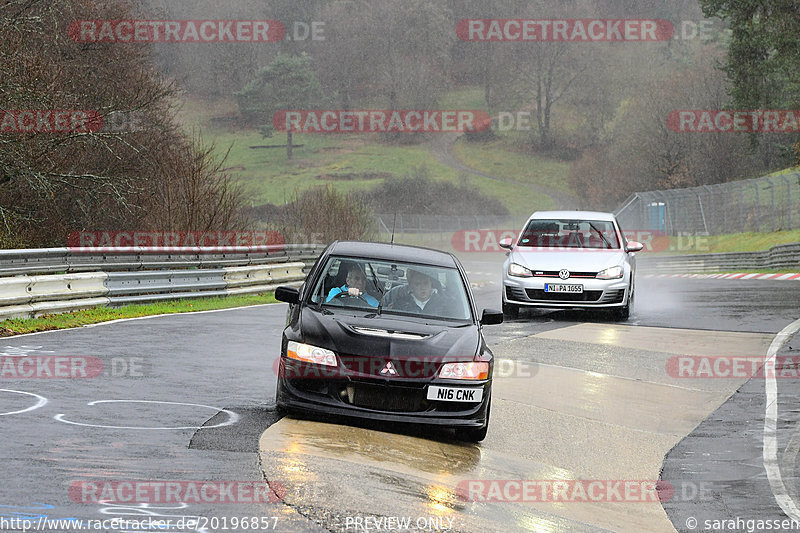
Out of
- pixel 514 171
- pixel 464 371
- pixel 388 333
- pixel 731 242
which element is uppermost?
pixel 514 171

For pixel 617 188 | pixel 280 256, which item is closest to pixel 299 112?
pixel 617 188

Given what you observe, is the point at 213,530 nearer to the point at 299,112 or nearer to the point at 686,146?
the point at 686,146

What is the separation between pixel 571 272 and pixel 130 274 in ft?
25.8

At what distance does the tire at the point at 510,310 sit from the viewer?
19.4 metres

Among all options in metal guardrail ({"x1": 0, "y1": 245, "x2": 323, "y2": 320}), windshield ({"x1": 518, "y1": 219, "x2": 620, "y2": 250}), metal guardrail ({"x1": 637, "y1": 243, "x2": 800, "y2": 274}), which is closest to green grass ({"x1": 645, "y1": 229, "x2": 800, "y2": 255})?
metal guardrail ({"x1": 637, "y1": 243, "x2": 800, "y2": 274})

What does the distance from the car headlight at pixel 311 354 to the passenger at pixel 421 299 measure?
3.80 ft

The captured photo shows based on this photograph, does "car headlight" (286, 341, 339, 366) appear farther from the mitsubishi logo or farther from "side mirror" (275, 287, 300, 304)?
"side mirror" (275, 287, 300, 304)

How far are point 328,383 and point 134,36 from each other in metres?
30.2

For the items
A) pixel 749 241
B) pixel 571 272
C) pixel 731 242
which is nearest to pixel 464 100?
pixel 731 242

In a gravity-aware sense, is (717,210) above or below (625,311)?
above

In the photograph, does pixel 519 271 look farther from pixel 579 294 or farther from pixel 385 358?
pixel 385 358

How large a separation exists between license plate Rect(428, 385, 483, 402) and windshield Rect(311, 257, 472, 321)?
998mm

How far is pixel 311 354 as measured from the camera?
8.57m

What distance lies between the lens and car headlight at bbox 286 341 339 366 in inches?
334
